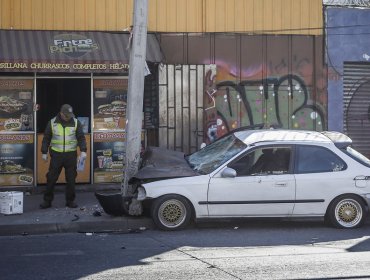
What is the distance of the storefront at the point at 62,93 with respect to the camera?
11.9 metres

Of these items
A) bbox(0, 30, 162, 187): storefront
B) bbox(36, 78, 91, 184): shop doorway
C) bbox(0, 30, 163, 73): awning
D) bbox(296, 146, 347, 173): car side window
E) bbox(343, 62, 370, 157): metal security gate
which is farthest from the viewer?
bbox(343, 62, 370, 157): metal security gate

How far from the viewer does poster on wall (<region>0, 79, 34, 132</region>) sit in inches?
492

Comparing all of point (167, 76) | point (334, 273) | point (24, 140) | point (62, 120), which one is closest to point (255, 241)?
point (334, 273)

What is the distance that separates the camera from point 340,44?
13.7 meters

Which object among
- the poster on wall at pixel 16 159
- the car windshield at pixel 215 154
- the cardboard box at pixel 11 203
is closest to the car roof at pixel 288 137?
the car windshield at pixel 215 154

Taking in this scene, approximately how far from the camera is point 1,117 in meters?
12.5

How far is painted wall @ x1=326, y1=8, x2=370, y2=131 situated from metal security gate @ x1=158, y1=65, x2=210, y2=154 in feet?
9.75

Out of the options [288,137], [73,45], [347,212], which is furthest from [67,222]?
[347,212]

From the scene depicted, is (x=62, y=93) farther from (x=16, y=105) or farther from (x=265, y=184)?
(x=265, y=184)

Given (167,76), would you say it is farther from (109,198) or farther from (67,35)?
(109,198)

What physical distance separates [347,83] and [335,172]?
4913mm

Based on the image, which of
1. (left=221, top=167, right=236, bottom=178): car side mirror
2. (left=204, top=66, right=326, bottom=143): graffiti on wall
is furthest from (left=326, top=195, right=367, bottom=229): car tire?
(left=204, top=66, right=326, bottom=143): graffiti on wall

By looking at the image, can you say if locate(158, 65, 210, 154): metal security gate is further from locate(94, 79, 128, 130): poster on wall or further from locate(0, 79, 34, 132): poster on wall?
locate(0, 79, 34, 132): poster on wall

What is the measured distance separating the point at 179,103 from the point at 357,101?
4.19m
